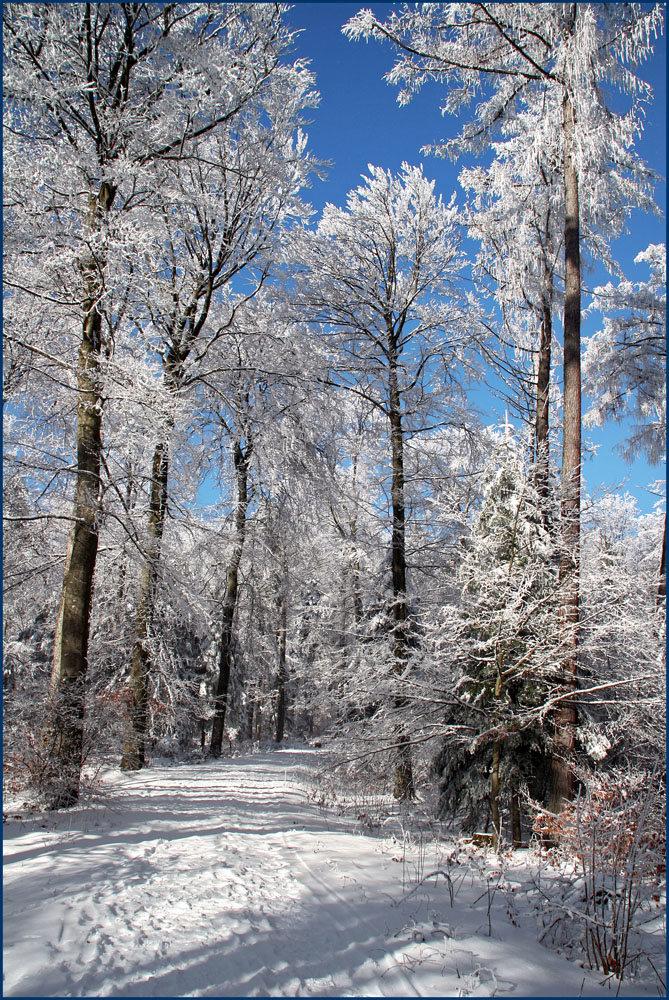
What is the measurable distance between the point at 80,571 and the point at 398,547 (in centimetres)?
456

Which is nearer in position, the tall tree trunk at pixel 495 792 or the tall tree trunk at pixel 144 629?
the tall tree trunk at pixel 495 792

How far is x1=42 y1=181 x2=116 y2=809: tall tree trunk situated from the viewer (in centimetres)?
567

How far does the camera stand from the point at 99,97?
21.9 feet

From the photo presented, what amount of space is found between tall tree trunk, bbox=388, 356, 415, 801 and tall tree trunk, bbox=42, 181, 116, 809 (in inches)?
158

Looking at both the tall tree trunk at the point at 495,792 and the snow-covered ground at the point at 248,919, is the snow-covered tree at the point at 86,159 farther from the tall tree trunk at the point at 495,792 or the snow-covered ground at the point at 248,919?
the tall tree trunk at the point at 495,792

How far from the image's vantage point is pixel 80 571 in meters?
6.43

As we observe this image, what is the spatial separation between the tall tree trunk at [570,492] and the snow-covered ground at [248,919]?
1.16 metres

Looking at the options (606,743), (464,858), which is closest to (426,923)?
(464,858)

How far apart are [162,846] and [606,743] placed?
4.25m

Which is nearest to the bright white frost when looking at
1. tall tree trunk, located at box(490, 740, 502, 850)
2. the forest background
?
the forest background

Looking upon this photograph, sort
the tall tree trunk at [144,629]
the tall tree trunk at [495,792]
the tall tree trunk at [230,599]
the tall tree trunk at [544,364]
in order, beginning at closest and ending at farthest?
the tall tree trunk at [495,792]
the tall tree trunk at [144,629]
the tall tree trunk at [544,364]
the tall tree trunk at [230,599]

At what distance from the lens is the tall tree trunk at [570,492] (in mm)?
5820

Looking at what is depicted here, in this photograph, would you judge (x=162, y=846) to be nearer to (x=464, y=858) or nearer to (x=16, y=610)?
(x=464, y=858)

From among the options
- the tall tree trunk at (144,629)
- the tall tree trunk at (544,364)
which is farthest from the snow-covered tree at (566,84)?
the tall tree trunk at (144,629)
